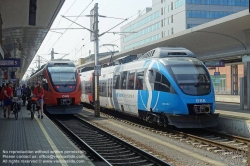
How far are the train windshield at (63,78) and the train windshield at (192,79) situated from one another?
748cm

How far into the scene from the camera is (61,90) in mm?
19391

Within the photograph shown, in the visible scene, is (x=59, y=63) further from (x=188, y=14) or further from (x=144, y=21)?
(x=144, y=21)

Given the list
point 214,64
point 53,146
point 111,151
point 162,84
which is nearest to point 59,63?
point 162,84

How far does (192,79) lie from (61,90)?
8.15 m

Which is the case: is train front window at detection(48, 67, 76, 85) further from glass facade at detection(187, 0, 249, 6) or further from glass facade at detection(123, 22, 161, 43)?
glass facade at detection(123, 22, 161, 43)

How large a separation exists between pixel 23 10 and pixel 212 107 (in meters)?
10.1

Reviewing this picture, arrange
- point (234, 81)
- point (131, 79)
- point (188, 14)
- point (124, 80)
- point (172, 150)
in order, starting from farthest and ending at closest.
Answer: point (188, 14) → point (234, 81) → point (124, 80) → point (131, 79) → point (172, 150)

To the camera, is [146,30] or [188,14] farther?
[146,30]

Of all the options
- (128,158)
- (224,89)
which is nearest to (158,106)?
(128,158)

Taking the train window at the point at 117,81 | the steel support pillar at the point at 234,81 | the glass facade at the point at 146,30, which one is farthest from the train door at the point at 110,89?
the glass facade at the point at 146,30

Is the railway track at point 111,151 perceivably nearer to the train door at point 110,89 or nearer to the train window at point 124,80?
the train window at point 124,80

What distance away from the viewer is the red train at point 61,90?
63.1ft

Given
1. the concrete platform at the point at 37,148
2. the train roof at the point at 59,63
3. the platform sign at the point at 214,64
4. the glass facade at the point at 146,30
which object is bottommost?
the concrete platform at the point at 37,148

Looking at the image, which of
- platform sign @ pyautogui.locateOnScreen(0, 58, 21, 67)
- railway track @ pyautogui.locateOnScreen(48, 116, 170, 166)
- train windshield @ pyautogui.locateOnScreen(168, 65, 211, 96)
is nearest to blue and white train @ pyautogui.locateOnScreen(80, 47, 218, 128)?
train windshield @ pyautogui.locateOnScreen(168, 65, 211, 96)
